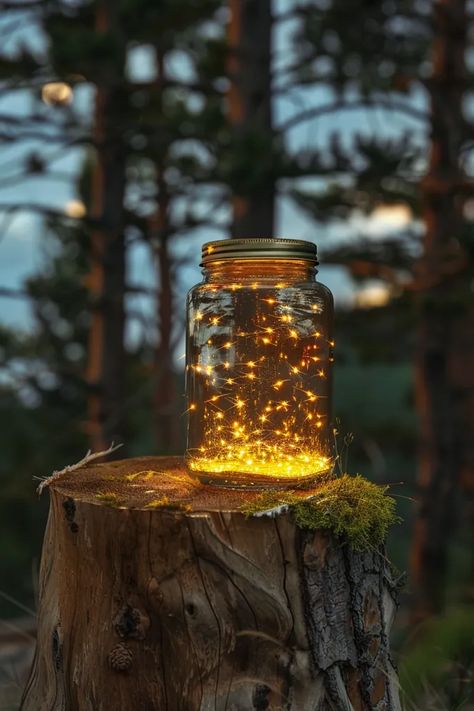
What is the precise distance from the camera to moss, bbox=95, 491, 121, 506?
2130 mm

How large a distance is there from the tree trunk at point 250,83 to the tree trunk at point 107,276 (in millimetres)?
1091

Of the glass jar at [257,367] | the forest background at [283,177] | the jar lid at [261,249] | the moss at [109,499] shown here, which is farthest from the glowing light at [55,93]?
the moss at [109,499]

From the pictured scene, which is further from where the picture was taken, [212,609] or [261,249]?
[261,249]

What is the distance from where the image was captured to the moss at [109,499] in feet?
6.99

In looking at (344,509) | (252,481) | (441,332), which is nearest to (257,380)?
(252,481)

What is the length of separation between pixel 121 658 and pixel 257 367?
3.18 ft

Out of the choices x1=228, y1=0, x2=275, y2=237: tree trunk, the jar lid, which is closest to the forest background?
x1=228, y1=0, x2=275, y2=237: tree trunk

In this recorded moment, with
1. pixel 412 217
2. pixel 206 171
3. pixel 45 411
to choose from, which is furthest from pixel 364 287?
pixel 45 411

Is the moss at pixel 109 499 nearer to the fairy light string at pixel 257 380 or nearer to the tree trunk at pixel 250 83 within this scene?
the fairy light string at pixel 257 380

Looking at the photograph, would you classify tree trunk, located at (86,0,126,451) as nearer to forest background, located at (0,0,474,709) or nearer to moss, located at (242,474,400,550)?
forest background, located at (0,0,474,709)

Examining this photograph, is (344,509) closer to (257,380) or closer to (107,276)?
(257,380)

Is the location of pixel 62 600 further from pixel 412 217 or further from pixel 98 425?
pixel 412 217

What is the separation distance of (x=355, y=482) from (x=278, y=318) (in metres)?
0.58

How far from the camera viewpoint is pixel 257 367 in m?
2.52
